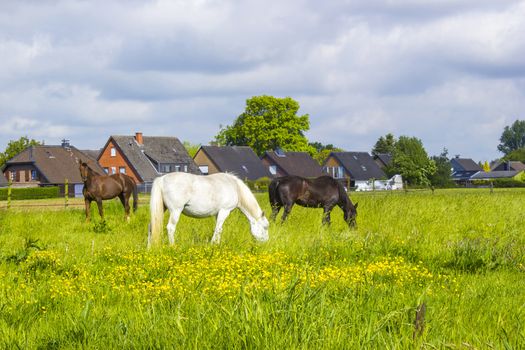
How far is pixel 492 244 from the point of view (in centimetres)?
1018

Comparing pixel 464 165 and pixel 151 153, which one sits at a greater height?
pixel 151 153

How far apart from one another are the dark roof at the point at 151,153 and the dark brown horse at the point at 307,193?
61988 mm

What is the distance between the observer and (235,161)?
86.9 meters

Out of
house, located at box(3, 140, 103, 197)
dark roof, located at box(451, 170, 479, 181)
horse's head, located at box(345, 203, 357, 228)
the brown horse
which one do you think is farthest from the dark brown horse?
dark roof, located at box(451, 170, 479, 181)

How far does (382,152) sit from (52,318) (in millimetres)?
125451

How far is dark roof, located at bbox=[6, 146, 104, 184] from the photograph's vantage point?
249 ft

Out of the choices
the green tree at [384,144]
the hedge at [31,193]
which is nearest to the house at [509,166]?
the green tree at [384,144]

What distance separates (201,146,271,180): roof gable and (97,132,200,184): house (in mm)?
3360

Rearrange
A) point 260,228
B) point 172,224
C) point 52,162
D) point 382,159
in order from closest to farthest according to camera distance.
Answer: point 172,224 → point 260,228 → point 52,162 → point 382,159

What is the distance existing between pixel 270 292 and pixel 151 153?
3141 inches

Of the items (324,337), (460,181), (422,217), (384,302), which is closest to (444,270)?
(384,302)

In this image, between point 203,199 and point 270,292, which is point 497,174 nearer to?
point 203,199

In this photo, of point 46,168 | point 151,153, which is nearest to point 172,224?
point 46,168

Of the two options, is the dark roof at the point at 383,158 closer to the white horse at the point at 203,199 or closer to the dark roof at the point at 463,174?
the dark roof at the point at 463,174
